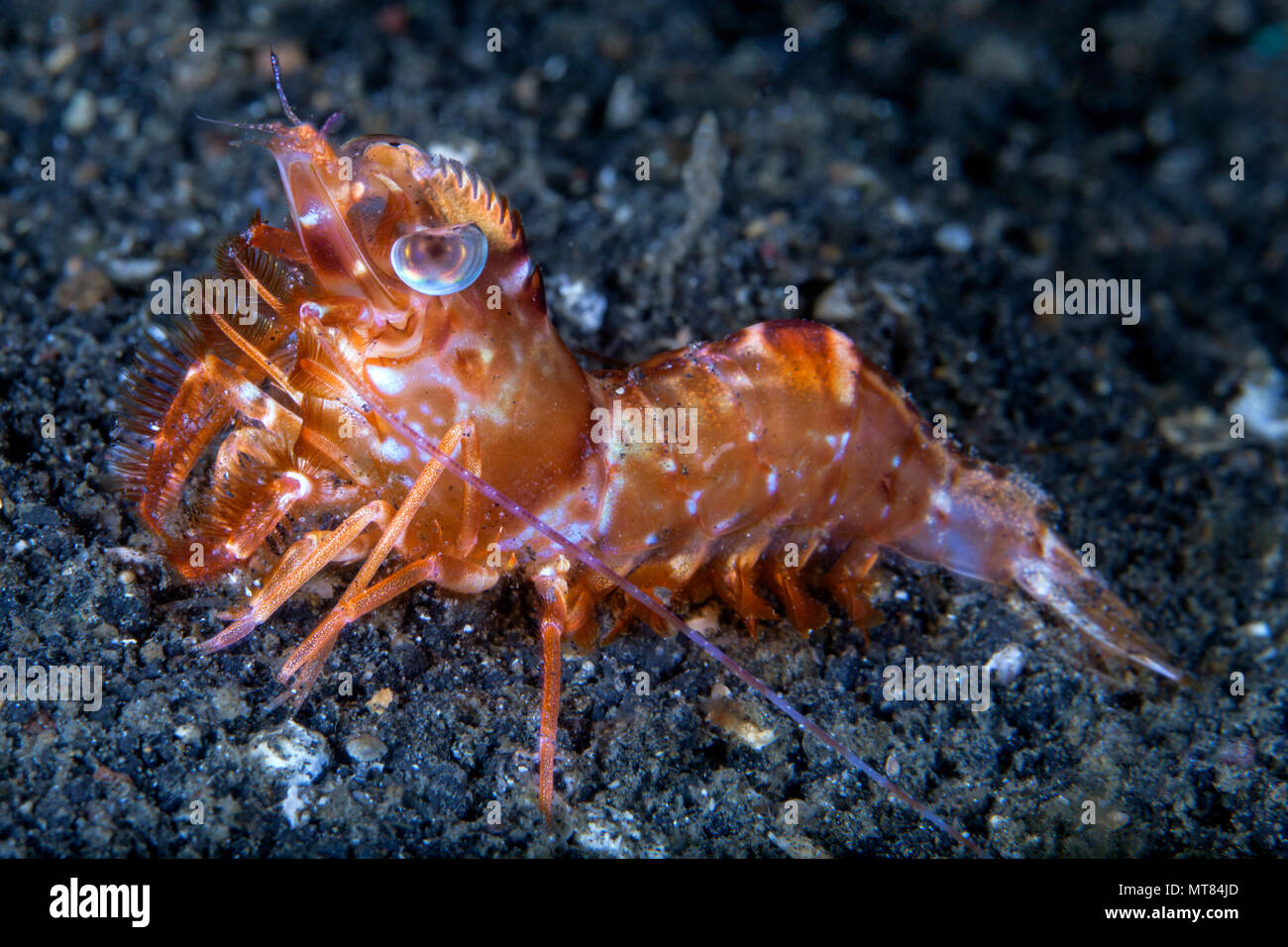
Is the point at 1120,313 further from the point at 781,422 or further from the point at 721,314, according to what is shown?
the point at 781,422

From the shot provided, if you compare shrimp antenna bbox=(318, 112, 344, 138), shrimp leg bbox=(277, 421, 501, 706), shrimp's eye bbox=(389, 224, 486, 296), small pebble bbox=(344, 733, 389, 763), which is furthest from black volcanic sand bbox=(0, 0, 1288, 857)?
shrimp antenna bbox=(318, 112, 344, 138)

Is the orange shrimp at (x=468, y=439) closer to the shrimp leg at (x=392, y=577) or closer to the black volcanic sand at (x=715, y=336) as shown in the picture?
the shrimp leg at (x=392, y=577)

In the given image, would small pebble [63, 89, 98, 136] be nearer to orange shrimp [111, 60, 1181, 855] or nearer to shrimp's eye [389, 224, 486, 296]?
orange shrimp [111, 60, 1181, 855]

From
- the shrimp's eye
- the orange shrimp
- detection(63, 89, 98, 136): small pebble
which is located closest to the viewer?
the shrimp's eye

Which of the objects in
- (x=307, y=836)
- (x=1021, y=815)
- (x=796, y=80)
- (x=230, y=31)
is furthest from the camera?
(x=796, y=80)

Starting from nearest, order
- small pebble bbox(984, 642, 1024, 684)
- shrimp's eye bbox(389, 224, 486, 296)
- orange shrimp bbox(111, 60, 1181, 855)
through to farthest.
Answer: shrimp's eye bbox(389, 224, 486, 296) → orange shrimp bbox(111, 60, 1181, 855) → small pebble bbox(984, 642, 1024, 684)
